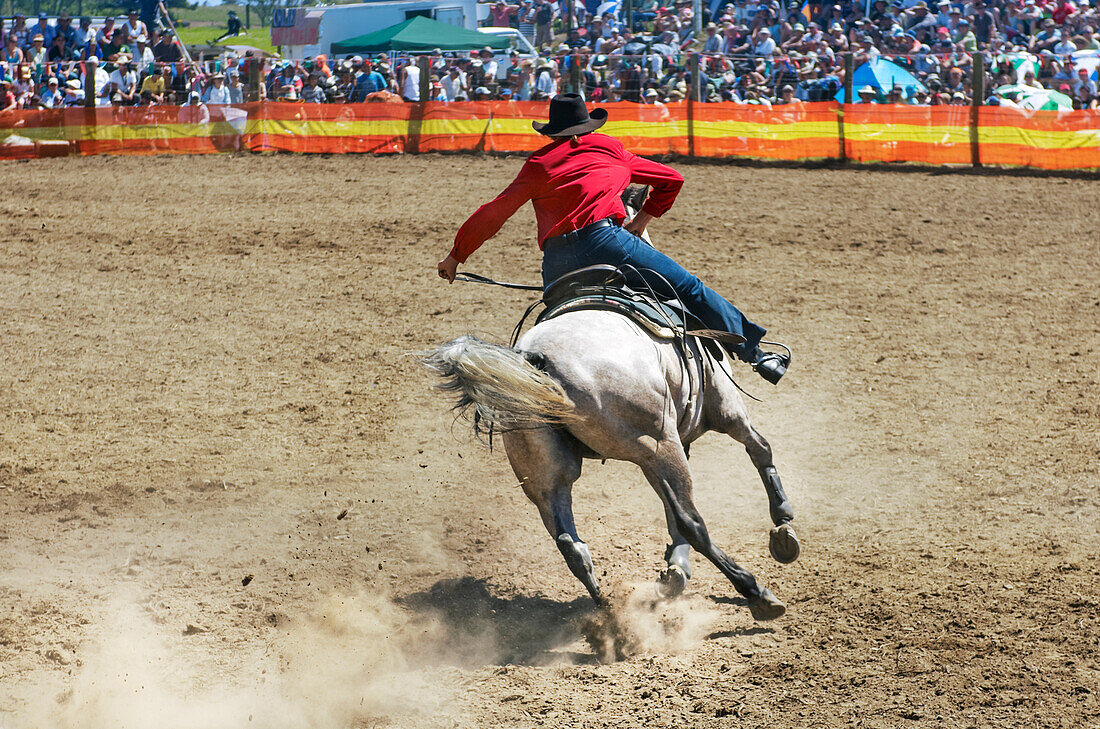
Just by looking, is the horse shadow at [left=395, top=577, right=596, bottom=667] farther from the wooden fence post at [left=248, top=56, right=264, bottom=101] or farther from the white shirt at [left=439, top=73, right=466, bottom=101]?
the white shirt at [left=439, top=73, right=466, bottom=101]

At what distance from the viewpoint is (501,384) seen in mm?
4434

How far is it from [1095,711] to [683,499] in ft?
5.98

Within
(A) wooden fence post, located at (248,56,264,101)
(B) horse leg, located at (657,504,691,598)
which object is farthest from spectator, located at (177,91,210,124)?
(B) horse leg, located at (657,504,691,598)

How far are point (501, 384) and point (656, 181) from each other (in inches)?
70.2

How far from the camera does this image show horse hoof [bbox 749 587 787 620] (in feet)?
16.2

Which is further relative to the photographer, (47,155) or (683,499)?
(47,155)

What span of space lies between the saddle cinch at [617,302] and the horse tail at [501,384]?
722mm

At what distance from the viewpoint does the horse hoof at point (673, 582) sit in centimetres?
511

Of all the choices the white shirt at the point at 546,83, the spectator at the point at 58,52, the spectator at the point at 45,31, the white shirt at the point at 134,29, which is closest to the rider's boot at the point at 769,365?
the white shirt at the point at 546,83

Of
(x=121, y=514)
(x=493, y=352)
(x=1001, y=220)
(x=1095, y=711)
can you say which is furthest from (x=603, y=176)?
(x=1001, y=220)

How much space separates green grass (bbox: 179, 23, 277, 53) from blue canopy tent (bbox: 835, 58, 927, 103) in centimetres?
2595

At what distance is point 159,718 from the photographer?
4.45 metres

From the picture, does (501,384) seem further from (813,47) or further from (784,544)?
(813,47)

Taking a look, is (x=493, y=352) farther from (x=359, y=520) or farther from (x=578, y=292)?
(x=359, y=520)
